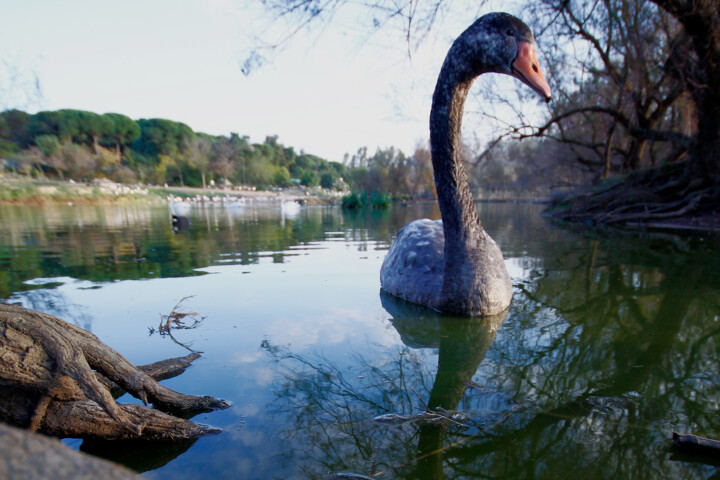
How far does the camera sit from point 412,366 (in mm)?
2244

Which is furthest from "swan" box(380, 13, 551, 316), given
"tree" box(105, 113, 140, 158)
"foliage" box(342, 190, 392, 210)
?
"tree" box(105, 113, 140, 158)

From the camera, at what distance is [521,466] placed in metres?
1.38

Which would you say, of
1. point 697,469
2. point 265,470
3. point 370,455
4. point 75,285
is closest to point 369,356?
point 370,455

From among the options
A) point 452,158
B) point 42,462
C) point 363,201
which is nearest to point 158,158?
point 363,201

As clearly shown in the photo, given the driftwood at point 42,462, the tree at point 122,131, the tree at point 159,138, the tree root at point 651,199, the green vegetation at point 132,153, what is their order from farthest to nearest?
the tree at point 159,138, the tree at point 122,131, the green vegetation at point 132,153, the tree root at point 651,199, the driftwood at point 42,462

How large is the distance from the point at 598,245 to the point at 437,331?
6.19 meters

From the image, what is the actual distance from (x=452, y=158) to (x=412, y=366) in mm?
1915

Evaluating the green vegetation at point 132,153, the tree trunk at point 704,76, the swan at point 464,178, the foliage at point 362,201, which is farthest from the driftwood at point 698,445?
the green vegetation at point 132,153

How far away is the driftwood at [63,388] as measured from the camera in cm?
136

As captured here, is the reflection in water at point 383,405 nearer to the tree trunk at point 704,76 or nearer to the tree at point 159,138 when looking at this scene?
the tree trunk at point 704,76

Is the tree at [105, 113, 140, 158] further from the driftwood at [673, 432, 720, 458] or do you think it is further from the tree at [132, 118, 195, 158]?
the driftwood at [673, 432, 720, 458]

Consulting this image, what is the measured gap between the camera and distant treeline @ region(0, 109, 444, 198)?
49031 mm

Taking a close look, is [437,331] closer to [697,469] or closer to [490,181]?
[697,469]

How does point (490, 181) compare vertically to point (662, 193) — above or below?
above
